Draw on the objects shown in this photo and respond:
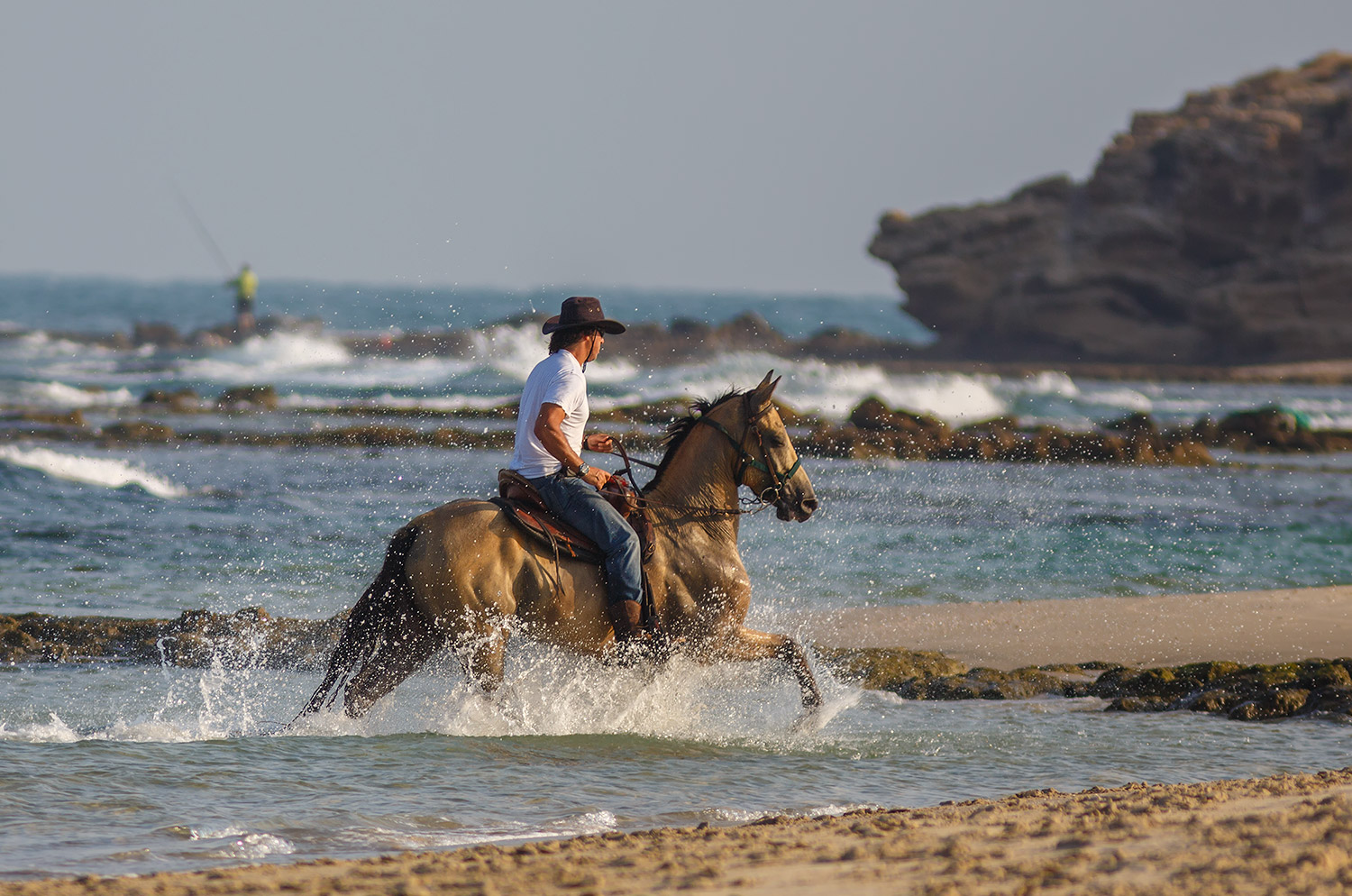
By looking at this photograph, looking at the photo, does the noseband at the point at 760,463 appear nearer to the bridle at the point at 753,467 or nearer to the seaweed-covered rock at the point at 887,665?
the bridle at the point at 753,467

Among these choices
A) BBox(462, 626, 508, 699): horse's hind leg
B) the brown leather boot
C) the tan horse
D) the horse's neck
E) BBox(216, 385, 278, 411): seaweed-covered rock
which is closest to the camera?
the tan horse

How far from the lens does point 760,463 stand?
8484 mm

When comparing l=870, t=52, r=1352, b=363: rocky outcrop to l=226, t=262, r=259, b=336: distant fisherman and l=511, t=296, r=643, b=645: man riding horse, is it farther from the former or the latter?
l=511, t=296, r=643, b=645: man riding horse

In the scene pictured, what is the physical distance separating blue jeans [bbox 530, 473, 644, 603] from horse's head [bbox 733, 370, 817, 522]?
97 centimetres

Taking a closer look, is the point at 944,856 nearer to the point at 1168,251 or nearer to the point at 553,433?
the point at 553,433

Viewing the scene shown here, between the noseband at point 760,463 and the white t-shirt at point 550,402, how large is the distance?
103cm

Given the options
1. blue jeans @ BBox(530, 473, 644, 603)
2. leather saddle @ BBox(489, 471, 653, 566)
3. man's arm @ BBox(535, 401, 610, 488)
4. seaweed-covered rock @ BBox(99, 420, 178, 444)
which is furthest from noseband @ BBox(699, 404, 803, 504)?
seaweed-covered rock @ BBox(99, 420, 178, 444)

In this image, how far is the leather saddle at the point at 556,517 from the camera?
7789 millimetres

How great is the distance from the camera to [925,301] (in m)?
70.3

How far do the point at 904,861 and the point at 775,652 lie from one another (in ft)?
11.2

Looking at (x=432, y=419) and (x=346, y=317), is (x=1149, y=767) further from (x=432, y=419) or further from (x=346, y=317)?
(x=346, y=317)

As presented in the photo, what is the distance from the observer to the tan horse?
7594 millimetres

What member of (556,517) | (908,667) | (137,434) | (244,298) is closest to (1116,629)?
(908,667)

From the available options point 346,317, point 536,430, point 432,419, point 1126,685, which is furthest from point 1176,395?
point 346,317
